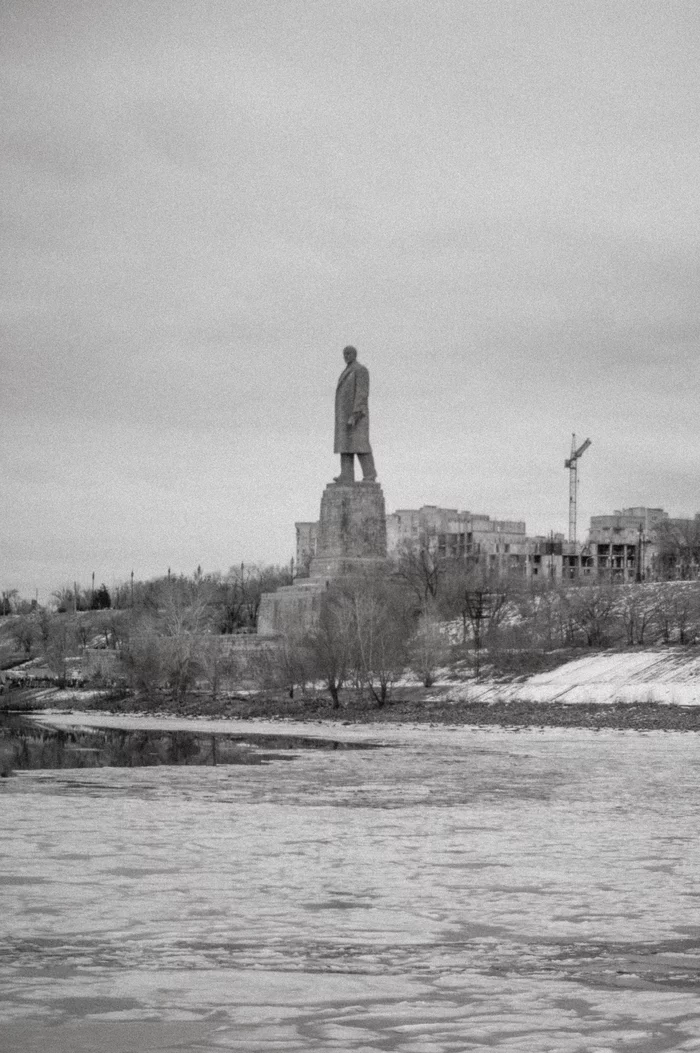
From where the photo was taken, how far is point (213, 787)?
21078 mm

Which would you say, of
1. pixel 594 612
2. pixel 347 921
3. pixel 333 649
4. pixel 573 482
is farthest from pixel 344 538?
pixel 573 482

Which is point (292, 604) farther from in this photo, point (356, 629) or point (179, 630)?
point (356, 629)

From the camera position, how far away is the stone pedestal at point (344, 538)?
64.6 metres

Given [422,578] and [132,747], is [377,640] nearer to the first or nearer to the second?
[132,747]

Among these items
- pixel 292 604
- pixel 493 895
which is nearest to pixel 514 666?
pixel 292 604

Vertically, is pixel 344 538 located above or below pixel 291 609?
above

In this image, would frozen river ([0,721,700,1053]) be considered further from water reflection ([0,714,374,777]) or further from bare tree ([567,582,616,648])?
bare tree ([567,582,616,648])

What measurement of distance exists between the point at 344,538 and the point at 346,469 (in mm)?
3183

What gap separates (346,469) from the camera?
66.0m

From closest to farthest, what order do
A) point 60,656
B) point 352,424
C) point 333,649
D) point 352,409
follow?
point 333,649
point 352,424
point 352,409
point 60,656

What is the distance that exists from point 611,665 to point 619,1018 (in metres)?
46.0

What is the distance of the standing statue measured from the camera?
65.8m

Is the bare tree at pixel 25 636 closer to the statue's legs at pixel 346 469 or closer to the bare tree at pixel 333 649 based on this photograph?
the statue's legs at pixel 346 469

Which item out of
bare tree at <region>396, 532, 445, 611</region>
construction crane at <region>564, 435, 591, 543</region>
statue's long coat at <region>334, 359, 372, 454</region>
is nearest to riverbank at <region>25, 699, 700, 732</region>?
bare tree at <region>396, 532, 445, 611</region>
